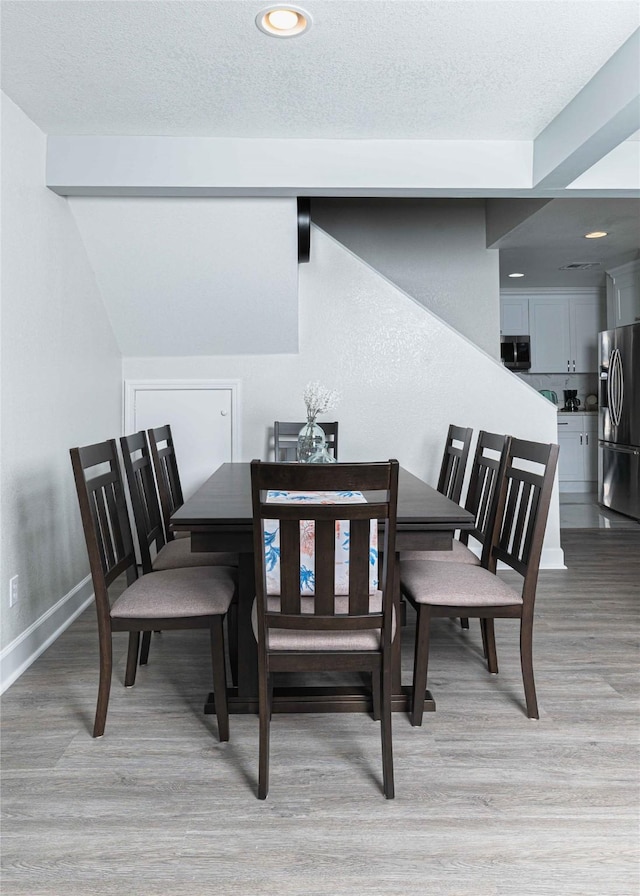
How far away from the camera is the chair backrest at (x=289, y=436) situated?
158 inches

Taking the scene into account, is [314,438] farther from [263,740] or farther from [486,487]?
[263,740]

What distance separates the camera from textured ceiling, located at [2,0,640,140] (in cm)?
215

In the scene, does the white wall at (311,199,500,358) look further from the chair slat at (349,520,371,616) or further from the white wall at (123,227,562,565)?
the chair slat at (349,520,371,616)

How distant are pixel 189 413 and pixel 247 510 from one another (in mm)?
2155

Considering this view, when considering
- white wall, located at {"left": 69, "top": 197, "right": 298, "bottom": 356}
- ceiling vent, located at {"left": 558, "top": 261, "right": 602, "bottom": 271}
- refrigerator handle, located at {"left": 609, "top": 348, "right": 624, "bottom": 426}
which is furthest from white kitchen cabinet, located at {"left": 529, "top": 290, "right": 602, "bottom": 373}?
white wall, located at {"left": 69, "top": 197, "right": 298, "bottom": 356}

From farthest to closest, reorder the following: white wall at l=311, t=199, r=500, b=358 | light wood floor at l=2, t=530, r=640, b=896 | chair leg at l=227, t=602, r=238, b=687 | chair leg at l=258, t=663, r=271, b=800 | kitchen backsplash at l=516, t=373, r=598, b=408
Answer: kitchen backsplash at l=516, t=373, r=598, b=408
white wall at l=311, t=199, r=500, b=358
chair leg at l=227, t=602, r=238, b=687
chair leg at l=258, t=663, r=271, b=800
light wood floor at l=2, t=530, r=640, b=896

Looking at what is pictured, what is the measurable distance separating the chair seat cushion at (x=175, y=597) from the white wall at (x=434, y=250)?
3.62 metres

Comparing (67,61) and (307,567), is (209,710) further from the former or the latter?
(67,61)

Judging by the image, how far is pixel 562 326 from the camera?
25.8 feet

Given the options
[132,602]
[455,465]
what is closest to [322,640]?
[132,602]

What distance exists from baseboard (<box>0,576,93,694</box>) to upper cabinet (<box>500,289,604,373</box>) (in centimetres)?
605

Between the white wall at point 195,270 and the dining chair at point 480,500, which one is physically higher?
the white wall at point 195,270

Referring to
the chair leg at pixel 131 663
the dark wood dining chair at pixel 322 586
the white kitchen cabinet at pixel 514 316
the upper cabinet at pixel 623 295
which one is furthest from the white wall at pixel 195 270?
the white kitchen cabinet at pixel 514 316

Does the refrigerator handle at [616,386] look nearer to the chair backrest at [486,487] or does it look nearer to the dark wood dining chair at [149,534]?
the chair backrest at [486,487]
